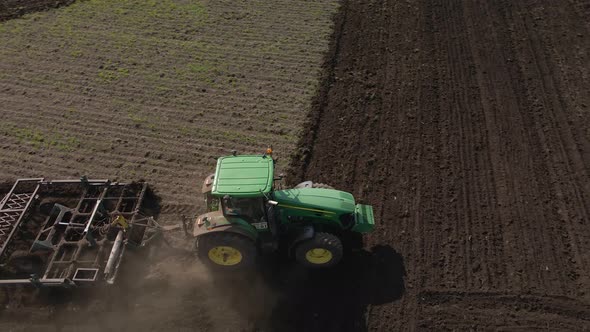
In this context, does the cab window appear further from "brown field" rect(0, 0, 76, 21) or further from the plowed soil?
"brown field" rect(0, 0, 76, 21)

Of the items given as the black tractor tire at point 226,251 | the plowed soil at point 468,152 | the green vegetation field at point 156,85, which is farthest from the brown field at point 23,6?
the black tractor tire at point 226,251

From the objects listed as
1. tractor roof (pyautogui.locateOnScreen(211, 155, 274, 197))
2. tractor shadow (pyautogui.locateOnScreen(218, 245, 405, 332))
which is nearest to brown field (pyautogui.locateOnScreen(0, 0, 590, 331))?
tractor shadow (pyautogui.locateOnScreen(218, 245, 405, 332))

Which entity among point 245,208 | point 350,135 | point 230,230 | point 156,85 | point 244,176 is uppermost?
point 244,176

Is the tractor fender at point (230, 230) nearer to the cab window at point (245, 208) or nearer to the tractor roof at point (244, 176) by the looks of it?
the cab window at point (245, 208)

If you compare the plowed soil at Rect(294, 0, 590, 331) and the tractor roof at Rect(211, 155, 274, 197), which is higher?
the tractor roof at Rect(211, 155, 274, 197)

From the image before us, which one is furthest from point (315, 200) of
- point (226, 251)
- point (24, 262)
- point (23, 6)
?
point (23, 6)

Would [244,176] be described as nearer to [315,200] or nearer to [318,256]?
[315,200]
